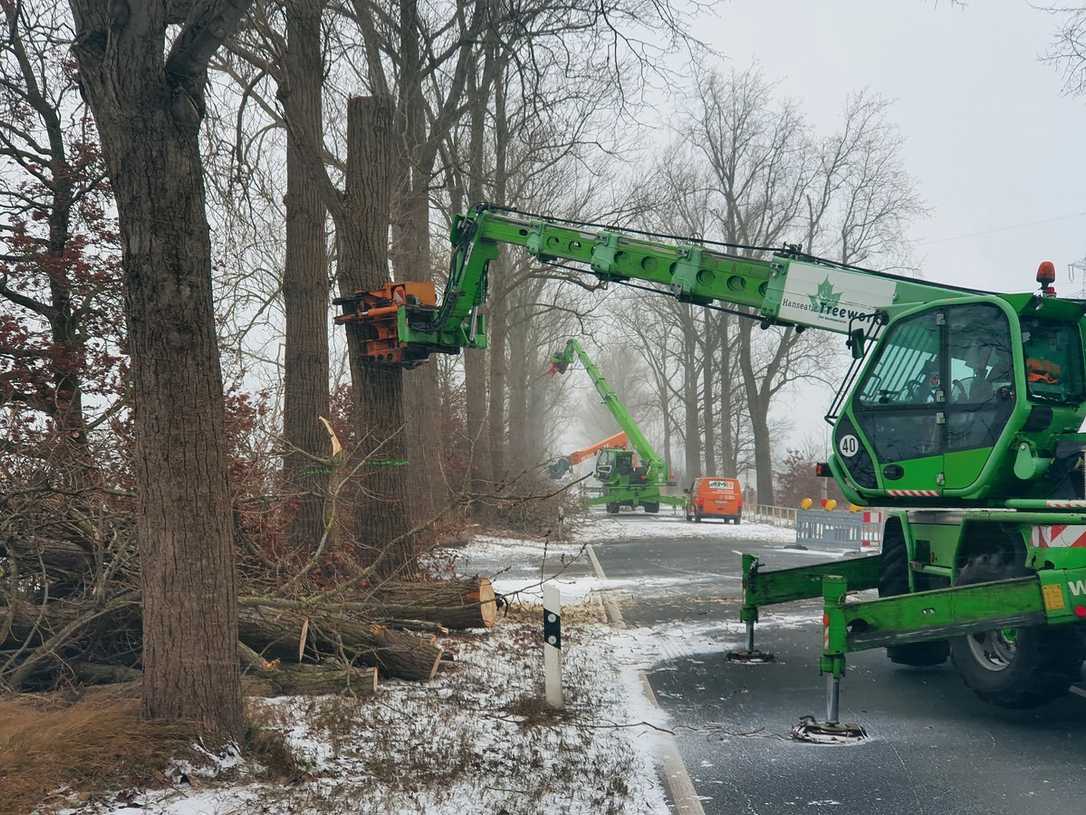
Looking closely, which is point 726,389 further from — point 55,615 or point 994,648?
point 55,615

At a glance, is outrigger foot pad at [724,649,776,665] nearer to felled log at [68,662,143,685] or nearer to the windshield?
the windshield

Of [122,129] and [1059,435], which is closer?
[122,129]

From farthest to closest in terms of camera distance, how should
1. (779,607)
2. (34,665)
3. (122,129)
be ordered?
(779,607) → (34,665) → (122,129)

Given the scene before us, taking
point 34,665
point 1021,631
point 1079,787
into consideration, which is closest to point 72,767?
point 34,665

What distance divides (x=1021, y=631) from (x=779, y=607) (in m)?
6.84

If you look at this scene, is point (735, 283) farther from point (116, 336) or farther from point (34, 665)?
point (34, 665)

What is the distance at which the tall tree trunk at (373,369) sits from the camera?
37.1ft

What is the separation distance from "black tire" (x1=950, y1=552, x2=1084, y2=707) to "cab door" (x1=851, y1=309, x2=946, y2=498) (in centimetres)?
97

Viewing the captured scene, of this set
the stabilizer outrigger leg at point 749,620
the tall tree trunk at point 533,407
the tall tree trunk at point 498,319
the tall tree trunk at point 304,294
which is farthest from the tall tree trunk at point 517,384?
the stabilizer outrigger leg at point 749,620

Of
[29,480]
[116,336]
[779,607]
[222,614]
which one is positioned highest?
[116,336]

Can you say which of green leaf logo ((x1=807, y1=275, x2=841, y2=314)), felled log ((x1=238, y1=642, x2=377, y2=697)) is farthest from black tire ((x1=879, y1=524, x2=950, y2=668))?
felled log ((x1=238, y1=642, x2=377, y2=697))

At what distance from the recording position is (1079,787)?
5.59 metres

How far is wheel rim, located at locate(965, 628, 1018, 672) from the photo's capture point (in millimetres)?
7492

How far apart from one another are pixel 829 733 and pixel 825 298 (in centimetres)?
486
